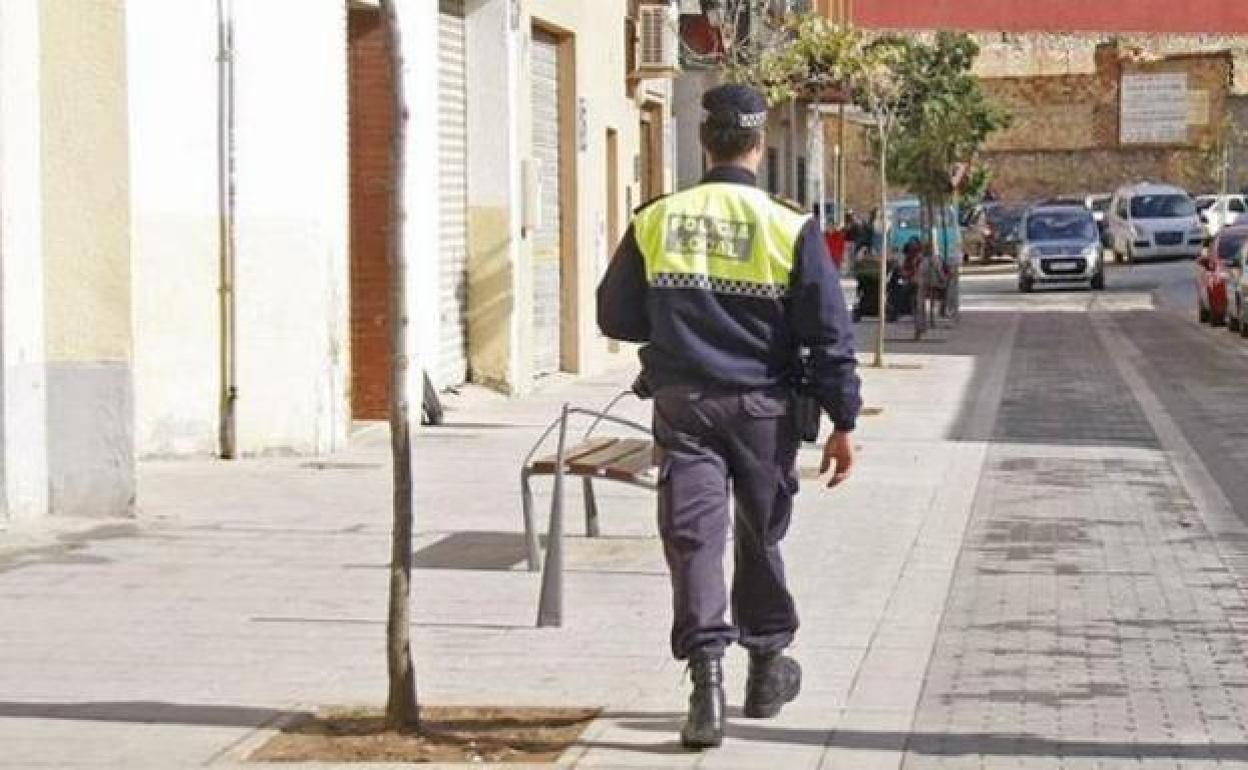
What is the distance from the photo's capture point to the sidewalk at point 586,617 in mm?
8211

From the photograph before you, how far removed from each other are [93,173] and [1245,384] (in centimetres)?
1696

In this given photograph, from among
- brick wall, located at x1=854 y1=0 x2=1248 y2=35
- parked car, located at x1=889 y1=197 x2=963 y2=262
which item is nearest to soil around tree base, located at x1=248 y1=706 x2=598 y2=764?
parked car, located at x1=889 y1=197 x2=963 y2=262

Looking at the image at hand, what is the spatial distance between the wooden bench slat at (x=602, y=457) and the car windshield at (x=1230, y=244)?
29.3m

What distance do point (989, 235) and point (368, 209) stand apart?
159ft

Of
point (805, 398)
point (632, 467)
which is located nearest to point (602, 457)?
point (632, 467)

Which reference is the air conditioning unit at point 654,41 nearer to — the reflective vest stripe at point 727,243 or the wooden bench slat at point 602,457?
the wooden bench slat at point 602,457

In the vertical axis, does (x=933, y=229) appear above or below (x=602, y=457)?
above

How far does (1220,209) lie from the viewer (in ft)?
215

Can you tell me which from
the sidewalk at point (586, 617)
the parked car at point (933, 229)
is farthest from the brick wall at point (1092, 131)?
the sidewalk at point (586, 617)

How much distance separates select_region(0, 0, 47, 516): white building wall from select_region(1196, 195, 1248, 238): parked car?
52.1 m

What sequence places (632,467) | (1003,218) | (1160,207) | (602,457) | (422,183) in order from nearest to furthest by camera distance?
(632,467), (602,457), (422,183), (1160,207), (1003,218)

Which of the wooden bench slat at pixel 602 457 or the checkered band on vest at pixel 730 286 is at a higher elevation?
the checkered band on vest at pixel 730 286

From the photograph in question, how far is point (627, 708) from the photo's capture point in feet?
28.2

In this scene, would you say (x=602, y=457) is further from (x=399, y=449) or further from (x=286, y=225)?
(x=286, y=225)
